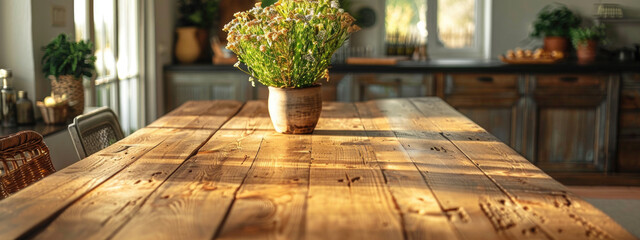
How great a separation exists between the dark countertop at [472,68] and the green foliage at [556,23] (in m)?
0.54

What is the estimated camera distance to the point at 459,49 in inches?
240

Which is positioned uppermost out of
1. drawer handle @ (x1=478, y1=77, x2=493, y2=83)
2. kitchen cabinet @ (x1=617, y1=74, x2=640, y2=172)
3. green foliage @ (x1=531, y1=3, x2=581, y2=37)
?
green foliage @ (x1=531, y1=3, x2=581, y2=37)

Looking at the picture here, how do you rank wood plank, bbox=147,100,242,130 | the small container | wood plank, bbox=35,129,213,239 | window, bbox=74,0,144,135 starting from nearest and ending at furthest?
wood plank, bbox=35,129,213,239
wood plank, bbox=147,100,242,130
the small container
window, bbox=74,0,144,135

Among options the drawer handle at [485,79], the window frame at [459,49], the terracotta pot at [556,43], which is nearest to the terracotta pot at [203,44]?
the window frame at [459,49]

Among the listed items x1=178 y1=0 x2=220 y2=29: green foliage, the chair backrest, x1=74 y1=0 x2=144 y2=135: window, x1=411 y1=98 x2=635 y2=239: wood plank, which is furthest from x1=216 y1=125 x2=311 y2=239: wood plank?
x1=178 y1=0 x2=220 y2=29: green foliage

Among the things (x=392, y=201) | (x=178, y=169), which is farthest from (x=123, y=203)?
(x=392, y=201)

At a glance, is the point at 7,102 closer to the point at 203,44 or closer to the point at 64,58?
the point at 64,58

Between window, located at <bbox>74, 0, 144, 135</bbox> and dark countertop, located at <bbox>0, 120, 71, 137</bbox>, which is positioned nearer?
dark countertop, located at <bbox>0, 120, 71, 137</bbox>

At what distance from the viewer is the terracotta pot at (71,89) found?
3.31 metres

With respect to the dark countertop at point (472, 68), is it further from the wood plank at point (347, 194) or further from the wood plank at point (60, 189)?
the wood plank at point (60, 189)

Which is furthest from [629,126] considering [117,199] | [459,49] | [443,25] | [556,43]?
Answer: [117,199]

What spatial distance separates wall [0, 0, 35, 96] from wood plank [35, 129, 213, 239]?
130 centimetres

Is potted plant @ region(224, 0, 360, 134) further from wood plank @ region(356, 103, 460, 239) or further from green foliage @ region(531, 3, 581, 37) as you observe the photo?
green foliage @ region(531, 3, 581, 37)

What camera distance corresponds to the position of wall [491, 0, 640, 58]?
584 cm
